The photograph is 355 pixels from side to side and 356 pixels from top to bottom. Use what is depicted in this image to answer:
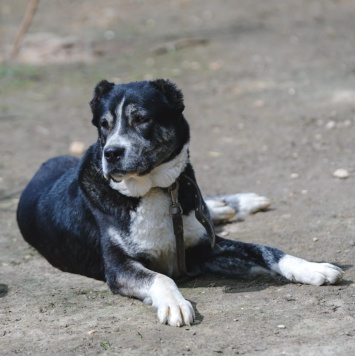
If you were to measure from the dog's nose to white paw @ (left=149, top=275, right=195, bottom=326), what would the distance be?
760 mm

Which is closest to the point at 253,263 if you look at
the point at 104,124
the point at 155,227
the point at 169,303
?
the point at 155,227

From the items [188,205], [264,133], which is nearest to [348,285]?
[188,205]

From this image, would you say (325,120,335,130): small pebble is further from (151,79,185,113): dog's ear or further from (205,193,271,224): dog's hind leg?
(151,79,185,113): dog's ear

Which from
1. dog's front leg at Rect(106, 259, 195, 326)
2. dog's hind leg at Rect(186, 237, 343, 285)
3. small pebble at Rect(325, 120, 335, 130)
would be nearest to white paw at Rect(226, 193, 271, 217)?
dog's hind leg at Rect(186, 237, 343, 285)

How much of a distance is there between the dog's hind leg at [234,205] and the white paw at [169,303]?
5.67ft

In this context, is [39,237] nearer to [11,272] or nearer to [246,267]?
[11,272]

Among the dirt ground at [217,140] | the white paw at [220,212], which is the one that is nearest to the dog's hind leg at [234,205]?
the white paw at [220,212]

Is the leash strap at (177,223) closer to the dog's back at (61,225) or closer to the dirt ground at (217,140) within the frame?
the dirt ground at (217,140)

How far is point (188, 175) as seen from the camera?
18.2ft

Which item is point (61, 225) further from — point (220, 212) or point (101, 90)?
point (220, 212)

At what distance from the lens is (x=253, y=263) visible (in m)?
5.45

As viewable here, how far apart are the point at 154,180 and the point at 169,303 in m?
0.93

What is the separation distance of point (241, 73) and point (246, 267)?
624 cm

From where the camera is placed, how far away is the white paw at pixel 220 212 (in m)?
6.70
